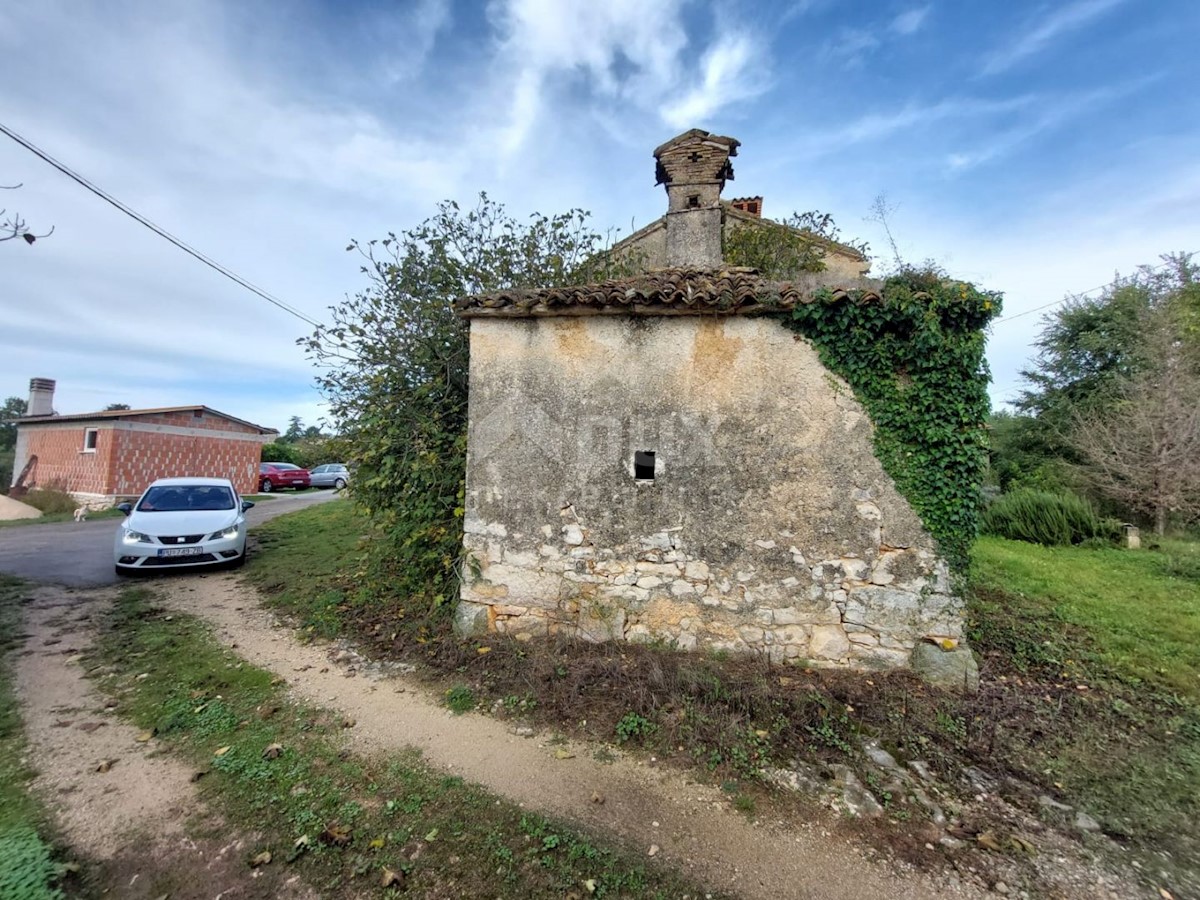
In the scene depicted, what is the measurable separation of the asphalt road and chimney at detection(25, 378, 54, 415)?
43.0 feet

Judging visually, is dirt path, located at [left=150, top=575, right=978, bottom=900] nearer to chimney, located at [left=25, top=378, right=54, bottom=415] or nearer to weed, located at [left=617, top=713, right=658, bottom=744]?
weed, located at [left=617, top=713, right=658, bottom=744]

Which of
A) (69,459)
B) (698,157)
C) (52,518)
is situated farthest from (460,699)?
(69,459)

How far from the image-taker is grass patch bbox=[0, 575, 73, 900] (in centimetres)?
A: 238

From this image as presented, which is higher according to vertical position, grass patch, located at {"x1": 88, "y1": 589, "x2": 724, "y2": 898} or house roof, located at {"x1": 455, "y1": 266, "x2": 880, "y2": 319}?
house roof, located at {"x1": 455, "y1": 266, "x2": 880, "y2": 319}

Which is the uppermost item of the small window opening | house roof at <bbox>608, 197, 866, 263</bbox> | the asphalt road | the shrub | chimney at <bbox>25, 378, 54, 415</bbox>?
house roof at <bbox>608, 197, 866, 263</bbox>

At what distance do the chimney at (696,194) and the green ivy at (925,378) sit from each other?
9.61ft

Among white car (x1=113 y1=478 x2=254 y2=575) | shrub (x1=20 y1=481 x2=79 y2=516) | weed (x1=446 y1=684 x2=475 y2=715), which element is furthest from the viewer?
shrub (x1=20 y1=481 x2=79 y2=516)

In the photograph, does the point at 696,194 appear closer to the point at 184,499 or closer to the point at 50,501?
the point at 184,499

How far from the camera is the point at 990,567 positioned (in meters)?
8.90

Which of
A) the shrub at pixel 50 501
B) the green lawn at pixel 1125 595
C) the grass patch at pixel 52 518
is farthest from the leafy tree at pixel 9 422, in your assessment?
the green lawn at pixel 1125 595

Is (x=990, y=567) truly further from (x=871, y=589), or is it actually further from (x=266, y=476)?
(x=266, y=476)

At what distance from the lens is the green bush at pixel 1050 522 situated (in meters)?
11.2

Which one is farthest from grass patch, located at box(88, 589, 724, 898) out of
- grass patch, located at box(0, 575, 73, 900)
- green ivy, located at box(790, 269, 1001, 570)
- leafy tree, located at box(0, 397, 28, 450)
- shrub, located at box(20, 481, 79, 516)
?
leafy tree, located at box(0, 397, 28, 450)

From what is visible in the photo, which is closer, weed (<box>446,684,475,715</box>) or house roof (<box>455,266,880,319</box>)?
weed (<box>446,684,475,715</box>)
